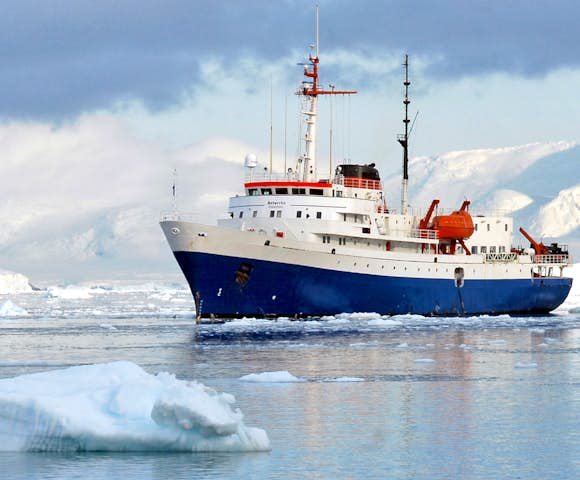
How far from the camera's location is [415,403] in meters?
20.6

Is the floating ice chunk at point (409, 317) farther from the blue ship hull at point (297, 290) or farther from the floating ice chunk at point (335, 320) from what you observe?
the floating ice chunk at point (335, 320)

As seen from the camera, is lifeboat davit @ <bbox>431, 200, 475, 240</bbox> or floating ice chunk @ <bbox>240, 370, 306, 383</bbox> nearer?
floating ice chunk @ <bbox>240, 370, 306, 383</bbox>

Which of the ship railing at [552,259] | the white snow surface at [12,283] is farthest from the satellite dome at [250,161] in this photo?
the white snow surface at [12,283]

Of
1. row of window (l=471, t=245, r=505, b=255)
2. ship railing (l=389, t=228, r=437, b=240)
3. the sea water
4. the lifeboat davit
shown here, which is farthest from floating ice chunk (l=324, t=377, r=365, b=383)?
row of window (l=471, t=245, r=505, b=255)

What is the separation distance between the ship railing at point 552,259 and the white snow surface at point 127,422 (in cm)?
4378

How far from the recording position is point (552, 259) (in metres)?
59.0

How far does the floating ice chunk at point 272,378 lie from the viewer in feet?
77.8

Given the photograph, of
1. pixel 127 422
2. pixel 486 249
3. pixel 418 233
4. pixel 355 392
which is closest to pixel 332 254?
pixel 418 233

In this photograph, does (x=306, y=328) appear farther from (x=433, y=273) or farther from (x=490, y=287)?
(x=490, y=287)

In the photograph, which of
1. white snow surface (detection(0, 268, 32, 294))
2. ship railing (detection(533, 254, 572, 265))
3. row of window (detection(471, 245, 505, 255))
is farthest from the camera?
white snow surface (detection(0, 268, 32, 294))

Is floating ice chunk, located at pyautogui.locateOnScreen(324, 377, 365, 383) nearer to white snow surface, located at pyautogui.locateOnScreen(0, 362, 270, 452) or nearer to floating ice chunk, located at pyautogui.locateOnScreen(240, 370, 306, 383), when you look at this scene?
floating ice chunk, located at pyautogui.locateOnScreen(240, 370, 306, 383)

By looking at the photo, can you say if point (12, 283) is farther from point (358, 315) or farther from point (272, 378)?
point (272, 378)

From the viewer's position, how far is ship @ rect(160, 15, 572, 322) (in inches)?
1831

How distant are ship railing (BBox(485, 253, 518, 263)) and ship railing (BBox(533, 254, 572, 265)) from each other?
7.39ft
